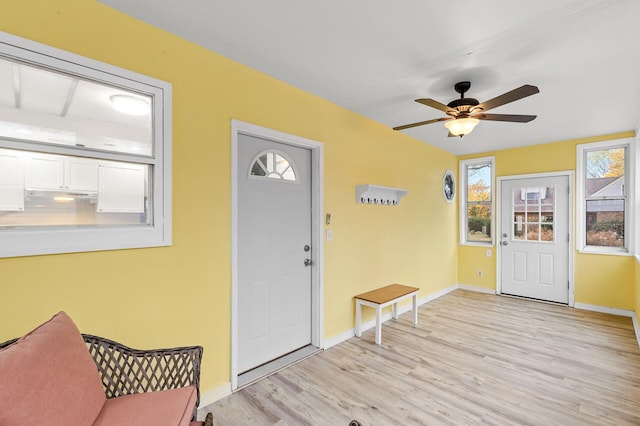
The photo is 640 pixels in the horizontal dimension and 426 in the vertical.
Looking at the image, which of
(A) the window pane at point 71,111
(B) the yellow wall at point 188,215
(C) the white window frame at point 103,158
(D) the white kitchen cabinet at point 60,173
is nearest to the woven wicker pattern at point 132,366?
(B) the yellow wall at point 188,215

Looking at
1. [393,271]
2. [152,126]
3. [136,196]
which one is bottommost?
[393,271]

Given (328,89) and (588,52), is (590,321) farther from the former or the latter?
(328,89)

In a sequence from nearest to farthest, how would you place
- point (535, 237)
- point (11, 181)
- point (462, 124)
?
point (11, 181)
point (462, 124)
point (535, 237)

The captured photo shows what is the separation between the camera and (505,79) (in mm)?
2539

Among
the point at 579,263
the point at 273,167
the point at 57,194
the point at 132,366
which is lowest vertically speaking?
the point at 132,366

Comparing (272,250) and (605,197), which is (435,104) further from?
(605,197)

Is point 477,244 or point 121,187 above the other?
point 121,187

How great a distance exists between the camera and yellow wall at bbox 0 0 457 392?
5.00 ft

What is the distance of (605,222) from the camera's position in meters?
4.21

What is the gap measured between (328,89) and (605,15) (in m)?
1.94

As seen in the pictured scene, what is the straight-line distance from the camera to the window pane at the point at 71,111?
1.46 m

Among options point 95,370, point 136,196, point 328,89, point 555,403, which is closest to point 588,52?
point 328,89

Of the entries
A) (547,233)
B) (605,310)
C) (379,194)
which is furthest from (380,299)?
(605,310)

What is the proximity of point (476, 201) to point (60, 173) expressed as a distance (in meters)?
5.80
